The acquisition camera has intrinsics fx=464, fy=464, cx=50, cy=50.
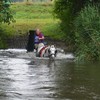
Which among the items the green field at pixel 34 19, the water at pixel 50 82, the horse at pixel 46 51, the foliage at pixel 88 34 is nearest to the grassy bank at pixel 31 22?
the green field at pixel 34 19

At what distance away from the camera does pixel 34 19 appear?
41.7 metres

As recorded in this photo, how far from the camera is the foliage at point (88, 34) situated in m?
23.1

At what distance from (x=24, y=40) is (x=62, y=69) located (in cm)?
1495

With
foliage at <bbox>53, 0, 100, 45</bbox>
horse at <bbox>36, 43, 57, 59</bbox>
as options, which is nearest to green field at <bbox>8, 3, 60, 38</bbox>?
foliage at <bbox>53, 0, 100, 45</bbox>

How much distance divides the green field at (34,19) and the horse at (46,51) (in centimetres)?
581

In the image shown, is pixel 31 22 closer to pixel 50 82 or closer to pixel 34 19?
pixel 34 19

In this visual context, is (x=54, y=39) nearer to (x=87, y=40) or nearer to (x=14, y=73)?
(x=87, y=40)

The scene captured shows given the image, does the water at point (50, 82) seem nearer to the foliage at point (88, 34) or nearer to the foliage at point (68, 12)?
the foliage at point (88, 34)

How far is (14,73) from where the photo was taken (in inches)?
723

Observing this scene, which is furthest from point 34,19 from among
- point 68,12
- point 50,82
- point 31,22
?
point 50,82

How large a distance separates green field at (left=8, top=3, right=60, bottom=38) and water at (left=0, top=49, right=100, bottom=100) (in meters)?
12.2

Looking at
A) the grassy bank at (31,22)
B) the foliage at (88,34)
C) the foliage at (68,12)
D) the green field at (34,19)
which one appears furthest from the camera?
the green field at (34,19)

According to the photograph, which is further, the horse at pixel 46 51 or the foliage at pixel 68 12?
the foliage at pixel 68 12

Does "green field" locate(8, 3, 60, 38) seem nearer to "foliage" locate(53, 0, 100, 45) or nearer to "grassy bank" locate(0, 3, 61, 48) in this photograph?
"grassy bank" locate(0, 3, 61, 48)
